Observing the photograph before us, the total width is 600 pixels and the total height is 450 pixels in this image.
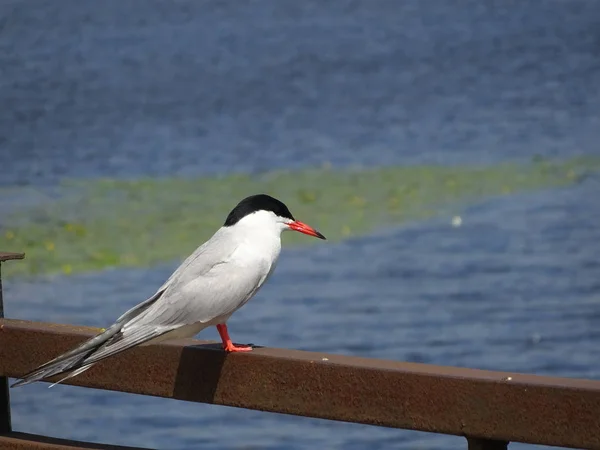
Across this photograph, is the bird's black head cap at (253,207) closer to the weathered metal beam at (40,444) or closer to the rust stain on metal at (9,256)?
the rust stain on metal at (9,256)

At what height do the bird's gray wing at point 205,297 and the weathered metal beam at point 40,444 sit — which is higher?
the bird's gray wing at point 205,297

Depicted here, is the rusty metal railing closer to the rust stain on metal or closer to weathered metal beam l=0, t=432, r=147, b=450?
weathered metal beam l=0, t=432, r=147, b=450

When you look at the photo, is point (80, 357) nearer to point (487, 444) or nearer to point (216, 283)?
point (216, 283)

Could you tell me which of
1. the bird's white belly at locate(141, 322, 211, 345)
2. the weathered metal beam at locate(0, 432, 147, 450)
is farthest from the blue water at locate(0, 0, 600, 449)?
the weathered metal beam at locate(0, 432, 147, 450)

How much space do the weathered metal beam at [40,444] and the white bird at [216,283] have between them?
29 cm

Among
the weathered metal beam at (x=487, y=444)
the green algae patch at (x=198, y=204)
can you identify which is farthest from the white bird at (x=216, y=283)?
the green algae patch at (x=198, y=204)

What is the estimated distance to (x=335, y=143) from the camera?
62.0 feet

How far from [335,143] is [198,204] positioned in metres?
4.04

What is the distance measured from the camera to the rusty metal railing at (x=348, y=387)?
3168mm

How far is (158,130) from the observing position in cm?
1998

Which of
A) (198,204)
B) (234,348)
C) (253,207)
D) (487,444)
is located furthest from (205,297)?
(198,204)

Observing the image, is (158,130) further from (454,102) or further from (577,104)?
(577,104)

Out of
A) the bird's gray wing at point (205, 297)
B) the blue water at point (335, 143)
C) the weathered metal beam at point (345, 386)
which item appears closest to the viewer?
the weathered metal beam at point (345, 386)

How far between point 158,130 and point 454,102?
4791 millimetres
